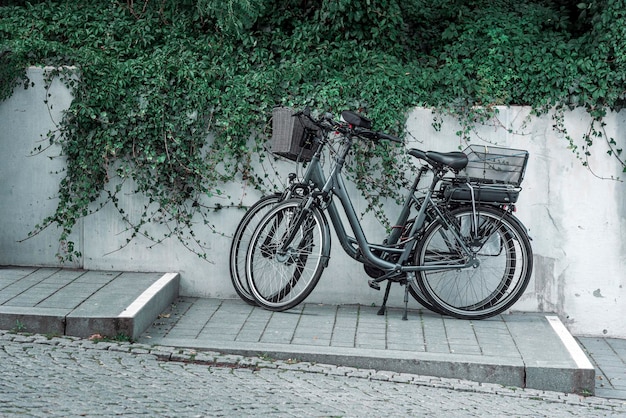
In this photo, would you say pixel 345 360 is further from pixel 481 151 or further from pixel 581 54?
pixel 581 54

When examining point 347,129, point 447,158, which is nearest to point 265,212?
point 347,129

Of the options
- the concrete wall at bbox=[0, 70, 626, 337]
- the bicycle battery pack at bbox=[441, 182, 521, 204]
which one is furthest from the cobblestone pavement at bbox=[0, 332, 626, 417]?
the concrete wall at bbox=[0, 70, 626, 337]

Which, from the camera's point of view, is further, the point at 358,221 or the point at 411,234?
the point at 358,221

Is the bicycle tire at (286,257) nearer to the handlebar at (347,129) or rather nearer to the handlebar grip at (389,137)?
the handlebar at (347,129)

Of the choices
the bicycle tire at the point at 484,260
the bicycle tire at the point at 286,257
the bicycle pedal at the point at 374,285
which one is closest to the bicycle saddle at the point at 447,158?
the bicycle tire at the point at 484,260

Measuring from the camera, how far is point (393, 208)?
27.1 feet

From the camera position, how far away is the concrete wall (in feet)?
26.9

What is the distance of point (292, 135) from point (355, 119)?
511 mm

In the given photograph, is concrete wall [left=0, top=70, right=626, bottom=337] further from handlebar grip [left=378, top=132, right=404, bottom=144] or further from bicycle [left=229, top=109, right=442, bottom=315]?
handlebar grip [left=378, top=132, right=404, bottom=144]

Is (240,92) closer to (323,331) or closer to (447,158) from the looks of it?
(447,158)

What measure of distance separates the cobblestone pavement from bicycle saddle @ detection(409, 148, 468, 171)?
5.83 ft

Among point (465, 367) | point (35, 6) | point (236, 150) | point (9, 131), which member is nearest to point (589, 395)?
point (465, 367)

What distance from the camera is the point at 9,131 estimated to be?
8.46m

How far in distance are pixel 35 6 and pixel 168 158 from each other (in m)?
A: 2.51
